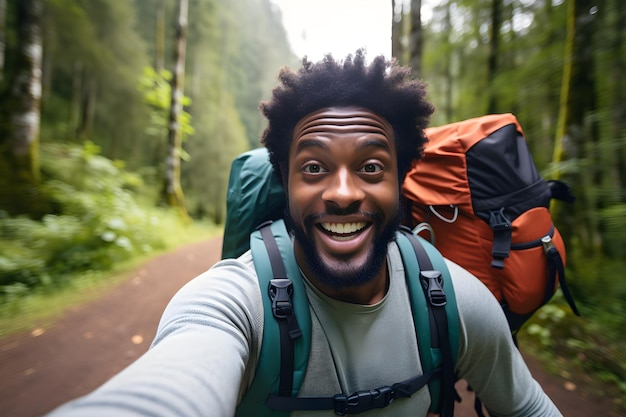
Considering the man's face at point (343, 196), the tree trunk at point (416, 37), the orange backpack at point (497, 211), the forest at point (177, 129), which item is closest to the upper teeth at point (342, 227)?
the man's face at point (343, 196)

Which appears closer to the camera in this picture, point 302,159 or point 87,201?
point 302,159

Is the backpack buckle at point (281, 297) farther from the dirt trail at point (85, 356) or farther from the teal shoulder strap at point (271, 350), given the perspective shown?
the dirt trail at point (85, 356)

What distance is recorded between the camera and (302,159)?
4.89 feet

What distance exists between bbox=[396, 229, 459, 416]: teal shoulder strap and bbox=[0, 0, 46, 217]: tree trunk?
6358mm

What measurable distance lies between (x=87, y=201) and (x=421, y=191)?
615cm

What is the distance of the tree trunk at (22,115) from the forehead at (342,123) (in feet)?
19.3

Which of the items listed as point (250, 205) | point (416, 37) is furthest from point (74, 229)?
point (416, 37)

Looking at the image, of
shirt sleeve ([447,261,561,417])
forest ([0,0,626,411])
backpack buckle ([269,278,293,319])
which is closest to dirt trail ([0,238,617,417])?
forest ([0,0,626,411])

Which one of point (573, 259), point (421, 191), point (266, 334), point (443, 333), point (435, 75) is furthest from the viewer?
point (435, 75)

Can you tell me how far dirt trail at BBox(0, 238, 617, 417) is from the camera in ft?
9.16

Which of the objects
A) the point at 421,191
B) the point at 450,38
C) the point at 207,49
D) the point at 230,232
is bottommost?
the point at 230,232

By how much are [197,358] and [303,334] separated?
0.41 metres

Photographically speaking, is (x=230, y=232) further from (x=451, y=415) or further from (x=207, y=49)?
(x=207, y=49)

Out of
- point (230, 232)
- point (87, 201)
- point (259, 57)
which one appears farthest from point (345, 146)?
point (259, 57)
